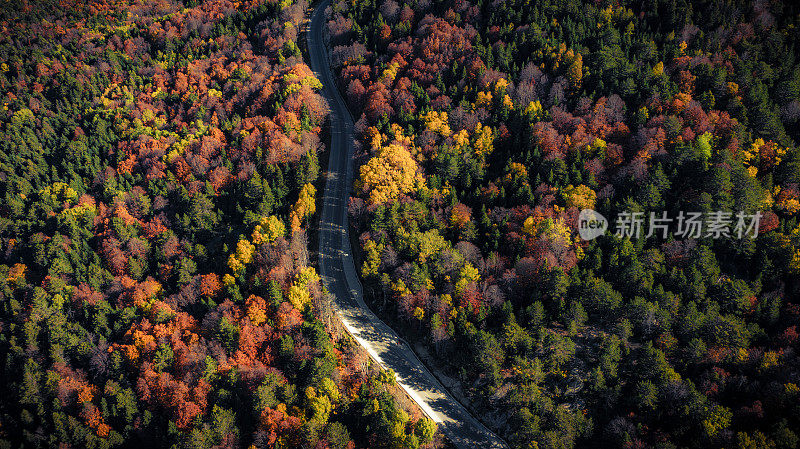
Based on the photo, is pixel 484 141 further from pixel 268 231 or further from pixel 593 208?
pixel 268 231

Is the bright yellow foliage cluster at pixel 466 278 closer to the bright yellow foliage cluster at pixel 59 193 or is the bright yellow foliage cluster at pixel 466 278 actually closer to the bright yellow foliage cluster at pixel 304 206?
the bright yellow foliage cluster at pixel 304 206

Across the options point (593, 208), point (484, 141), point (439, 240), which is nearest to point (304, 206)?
point (439, 240)

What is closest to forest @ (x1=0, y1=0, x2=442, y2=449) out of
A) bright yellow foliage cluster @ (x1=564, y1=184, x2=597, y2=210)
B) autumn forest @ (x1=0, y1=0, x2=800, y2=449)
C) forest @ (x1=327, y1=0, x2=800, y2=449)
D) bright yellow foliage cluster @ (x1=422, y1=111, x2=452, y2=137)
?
autumn forest @ (x1=0, y1=0, x2=800, y2=449)

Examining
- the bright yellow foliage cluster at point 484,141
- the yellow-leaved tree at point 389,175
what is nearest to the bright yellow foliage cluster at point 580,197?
the bright yellow foliage cluster at point 484,141

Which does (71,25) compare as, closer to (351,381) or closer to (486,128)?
(486,128)

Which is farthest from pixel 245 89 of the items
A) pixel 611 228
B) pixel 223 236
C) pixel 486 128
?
pixel 611 228

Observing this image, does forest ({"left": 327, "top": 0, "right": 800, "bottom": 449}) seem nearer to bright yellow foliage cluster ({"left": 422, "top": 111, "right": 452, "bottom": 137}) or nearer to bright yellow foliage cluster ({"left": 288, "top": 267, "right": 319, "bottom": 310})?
bright yellow foliage cluster ({"left": 422, "top": 111, "right": 452, "bottom": 137})
